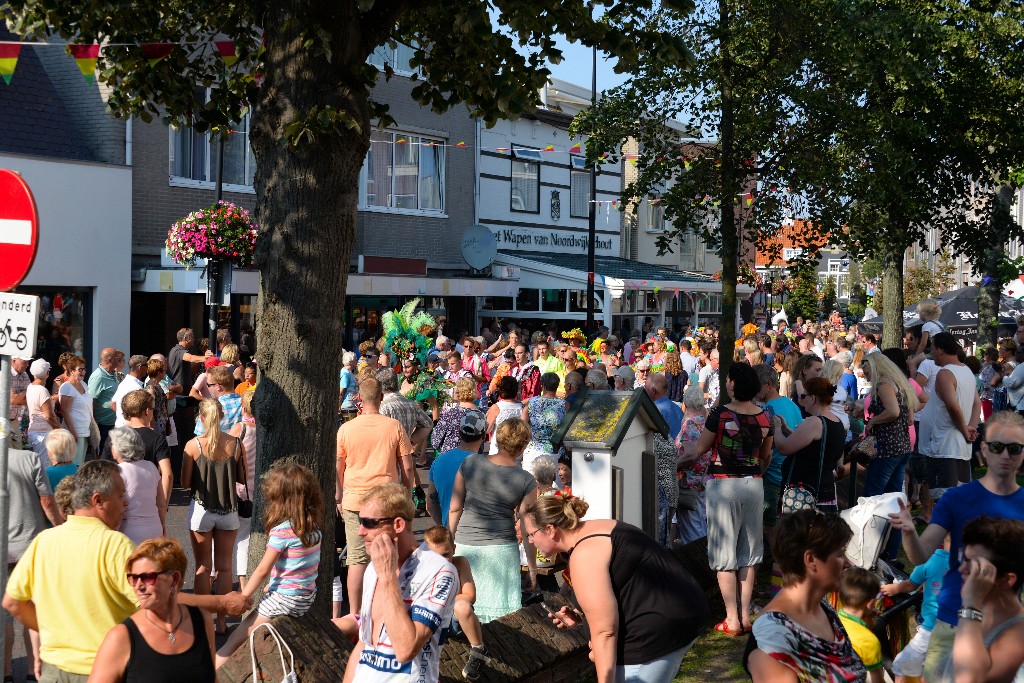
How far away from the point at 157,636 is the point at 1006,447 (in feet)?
12.6

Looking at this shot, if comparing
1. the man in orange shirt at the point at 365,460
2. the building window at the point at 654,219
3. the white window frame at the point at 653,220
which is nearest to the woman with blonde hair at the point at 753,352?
the man in orange shirt at the point at 365,460

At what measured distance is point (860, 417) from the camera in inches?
493

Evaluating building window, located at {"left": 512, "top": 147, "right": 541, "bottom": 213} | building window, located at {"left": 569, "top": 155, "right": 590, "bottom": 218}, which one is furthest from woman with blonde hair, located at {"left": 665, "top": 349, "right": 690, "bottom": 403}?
building window, located at {"left": 569, "top": 155, "right": 590, "bottom": 218}

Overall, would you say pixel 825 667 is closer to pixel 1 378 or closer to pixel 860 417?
pixel 1 378

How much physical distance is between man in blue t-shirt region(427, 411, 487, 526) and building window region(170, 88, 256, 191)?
11.8m

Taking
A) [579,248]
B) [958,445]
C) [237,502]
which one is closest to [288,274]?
[237,502]

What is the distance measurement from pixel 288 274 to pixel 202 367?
33.5 ft

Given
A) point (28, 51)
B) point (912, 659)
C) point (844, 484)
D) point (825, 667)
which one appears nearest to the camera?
point (825, 667)

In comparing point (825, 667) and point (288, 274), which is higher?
point (288, 274)

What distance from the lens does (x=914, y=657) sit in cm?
530

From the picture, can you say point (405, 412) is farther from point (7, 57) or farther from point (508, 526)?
point (7, 57)

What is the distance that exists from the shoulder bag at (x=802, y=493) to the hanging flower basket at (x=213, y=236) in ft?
29.6

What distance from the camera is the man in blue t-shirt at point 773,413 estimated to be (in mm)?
8812

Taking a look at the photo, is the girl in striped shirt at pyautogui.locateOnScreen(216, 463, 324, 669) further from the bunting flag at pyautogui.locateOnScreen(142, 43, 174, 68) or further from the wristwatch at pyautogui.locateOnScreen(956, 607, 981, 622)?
the bunting flag at pyautogui.locateOnScreen(142, 43, 174, 68)
